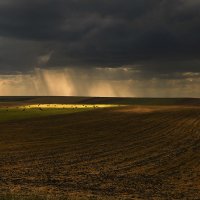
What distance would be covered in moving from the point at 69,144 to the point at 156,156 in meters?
9.74

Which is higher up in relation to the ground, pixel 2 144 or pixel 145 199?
pixel 2 144

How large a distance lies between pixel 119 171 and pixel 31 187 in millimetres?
6820

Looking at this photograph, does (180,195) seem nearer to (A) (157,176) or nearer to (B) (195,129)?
(A) (157,176)

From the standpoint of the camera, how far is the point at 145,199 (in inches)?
725

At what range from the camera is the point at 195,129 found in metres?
49.2

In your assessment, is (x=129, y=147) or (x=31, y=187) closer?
(x=31, y=187)

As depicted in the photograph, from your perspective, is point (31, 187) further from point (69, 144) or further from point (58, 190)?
point (69, 144)

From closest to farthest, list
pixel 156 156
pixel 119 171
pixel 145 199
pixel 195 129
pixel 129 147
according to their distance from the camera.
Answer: pixel 145 199 → pixel 119 171 → pixel 156 156 → pixel 129 147 → pixel 195 129

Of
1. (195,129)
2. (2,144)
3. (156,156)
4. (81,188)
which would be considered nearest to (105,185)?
(81,188)

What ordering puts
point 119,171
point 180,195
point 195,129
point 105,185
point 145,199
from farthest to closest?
1. point 195,129
2. point 119,171
3. point 105,185
4. point 180,195
5. point 145,199

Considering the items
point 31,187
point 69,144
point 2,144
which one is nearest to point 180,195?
point 31,187

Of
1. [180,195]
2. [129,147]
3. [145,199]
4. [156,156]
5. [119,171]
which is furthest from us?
[129,147]

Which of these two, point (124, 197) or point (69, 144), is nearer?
point (124, 197)

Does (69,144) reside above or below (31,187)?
above
